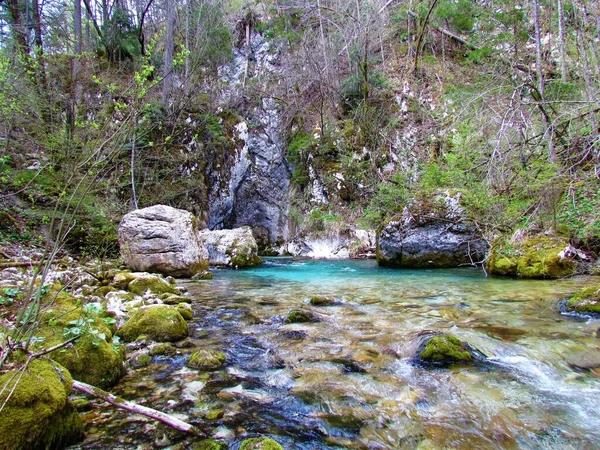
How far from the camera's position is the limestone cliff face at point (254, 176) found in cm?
1448

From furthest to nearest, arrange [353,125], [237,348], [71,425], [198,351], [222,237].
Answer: [353,125]
[222,237]
[237,348]
[198,351]
[71,425]

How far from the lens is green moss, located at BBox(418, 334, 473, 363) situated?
2.96m

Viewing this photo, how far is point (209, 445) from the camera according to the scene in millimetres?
1835

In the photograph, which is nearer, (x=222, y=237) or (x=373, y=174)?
(x=222, y=237)

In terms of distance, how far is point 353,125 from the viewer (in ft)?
52.1

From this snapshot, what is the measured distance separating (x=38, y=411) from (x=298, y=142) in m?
15.3

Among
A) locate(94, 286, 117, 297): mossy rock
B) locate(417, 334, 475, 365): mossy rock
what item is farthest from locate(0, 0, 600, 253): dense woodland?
locate(417, 334, 475, 365): mossy rock

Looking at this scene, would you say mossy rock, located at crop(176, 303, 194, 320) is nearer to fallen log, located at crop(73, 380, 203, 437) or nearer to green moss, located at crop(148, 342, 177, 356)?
green moss, located at crop(148, 342, 177, 356)

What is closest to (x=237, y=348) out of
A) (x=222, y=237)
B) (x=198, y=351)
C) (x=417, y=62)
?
(x=198, y=351)

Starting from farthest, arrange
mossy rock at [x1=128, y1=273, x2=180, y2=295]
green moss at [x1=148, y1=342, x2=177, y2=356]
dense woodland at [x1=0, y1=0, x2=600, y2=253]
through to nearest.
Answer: dense woodland at [x1=0, y1=0, x2=600, y2=253] → mossy rock at [x1=128, y1=273, x2=180, y2=295] → green moss at [x1=148, y1=342, x2=177, y2=356]

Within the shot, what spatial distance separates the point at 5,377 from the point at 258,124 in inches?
625

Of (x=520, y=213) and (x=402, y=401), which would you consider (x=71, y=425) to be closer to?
(x=402, y=401)

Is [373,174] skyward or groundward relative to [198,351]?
skyward

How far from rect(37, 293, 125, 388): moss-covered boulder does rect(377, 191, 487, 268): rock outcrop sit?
7.86 metres
